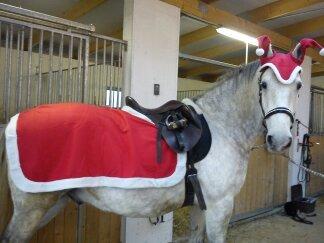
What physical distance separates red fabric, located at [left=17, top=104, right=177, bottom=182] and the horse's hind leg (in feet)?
0.31

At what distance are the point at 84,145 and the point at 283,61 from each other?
3.38ft

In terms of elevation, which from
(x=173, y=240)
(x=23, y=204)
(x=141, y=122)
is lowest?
(x=173, y=240)

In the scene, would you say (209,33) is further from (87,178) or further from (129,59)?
(87,178)

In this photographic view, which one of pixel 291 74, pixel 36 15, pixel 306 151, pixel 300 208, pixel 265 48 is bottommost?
pixel 300 208

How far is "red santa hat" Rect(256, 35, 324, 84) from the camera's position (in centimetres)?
142

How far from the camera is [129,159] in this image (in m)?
1.40

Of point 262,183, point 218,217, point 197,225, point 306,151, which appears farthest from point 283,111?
point 306,151

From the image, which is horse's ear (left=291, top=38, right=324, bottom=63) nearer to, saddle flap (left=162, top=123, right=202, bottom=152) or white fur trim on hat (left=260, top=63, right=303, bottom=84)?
white fur trim on hat (left=260, top=63, right=303, bottom=84)

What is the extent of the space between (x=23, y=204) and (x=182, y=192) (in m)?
0.74

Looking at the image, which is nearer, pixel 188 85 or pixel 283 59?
pixel 283 59

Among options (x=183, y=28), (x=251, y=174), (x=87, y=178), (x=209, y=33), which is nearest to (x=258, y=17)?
(x=209, y=33)

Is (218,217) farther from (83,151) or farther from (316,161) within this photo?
(316,161)

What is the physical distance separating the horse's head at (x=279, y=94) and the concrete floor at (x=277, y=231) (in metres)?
2.03

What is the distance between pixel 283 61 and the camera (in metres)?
1.46
